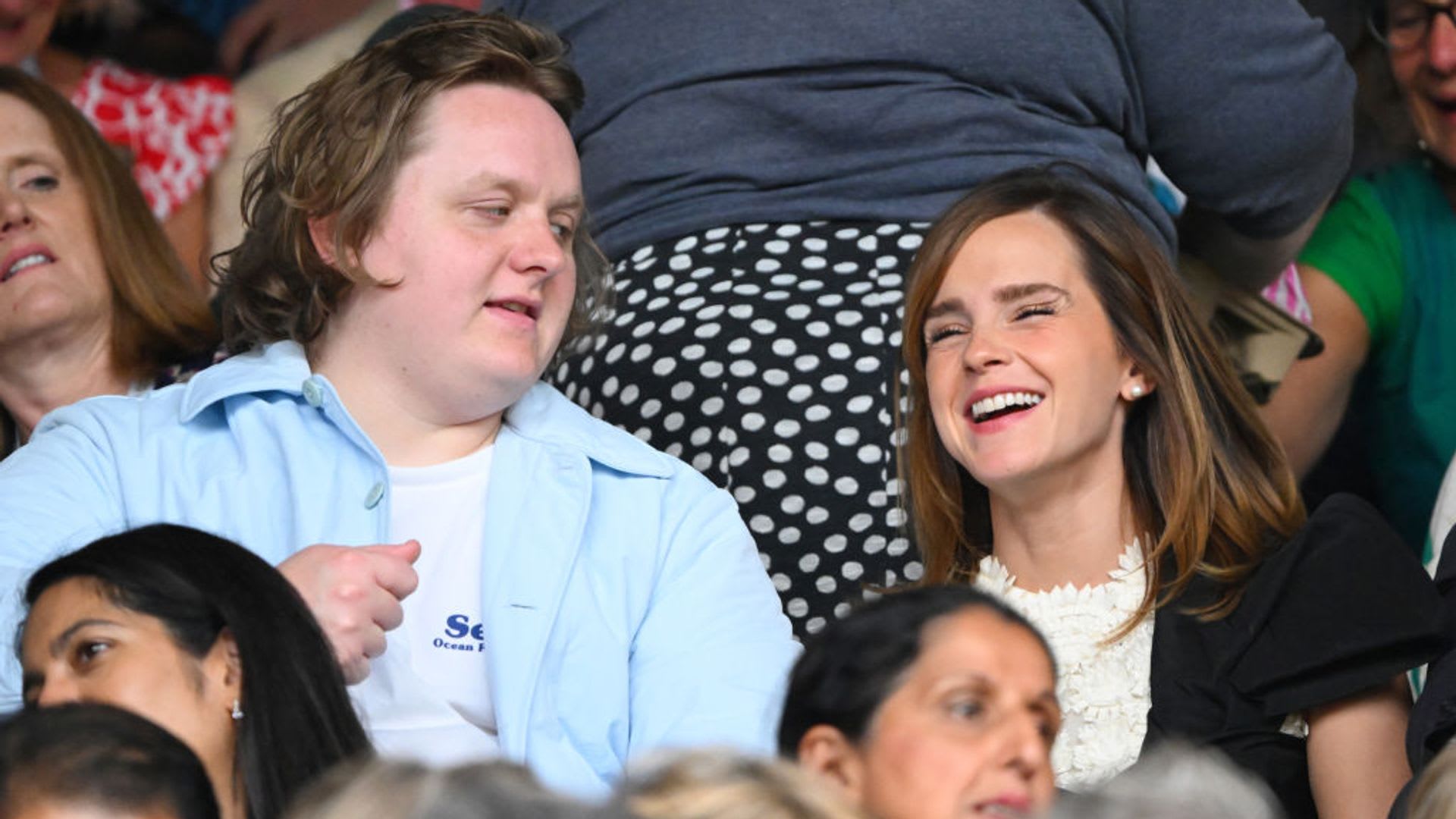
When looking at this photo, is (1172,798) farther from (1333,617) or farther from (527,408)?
(527,408)

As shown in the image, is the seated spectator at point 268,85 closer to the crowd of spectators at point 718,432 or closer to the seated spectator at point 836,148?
the crowd of spectators at point 718,432

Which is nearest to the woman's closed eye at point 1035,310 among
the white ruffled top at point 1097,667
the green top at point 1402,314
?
the white ruffled top at point 1097,667

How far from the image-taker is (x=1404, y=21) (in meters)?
3.15

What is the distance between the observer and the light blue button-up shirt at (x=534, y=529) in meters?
2.05

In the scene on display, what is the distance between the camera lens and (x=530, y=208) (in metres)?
2.22

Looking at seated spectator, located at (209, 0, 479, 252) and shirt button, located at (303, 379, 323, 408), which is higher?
shirt button, located at (303, 379, 323, 408)

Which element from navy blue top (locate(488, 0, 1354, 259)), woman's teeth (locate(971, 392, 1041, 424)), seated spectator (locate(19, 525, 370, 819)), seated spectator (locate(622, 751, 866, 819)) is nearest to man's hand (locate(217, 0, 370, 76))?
navy blue top (locate(488, 0, 1354, 259))

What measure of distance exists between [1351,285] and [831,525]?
1209mm

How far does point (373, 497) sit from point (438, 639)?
159 millimetres

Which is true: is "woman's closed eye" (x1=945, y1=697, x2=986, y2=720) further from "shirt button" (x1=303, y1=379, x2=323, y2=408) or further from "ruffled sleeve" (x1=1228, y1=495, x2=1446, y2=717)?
"shirt button" (x1=303, y1=379, x2=323, y2=408)

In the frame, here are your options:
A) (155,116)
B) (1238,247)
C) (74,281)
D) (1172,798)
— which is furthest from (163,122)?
(1172,798)

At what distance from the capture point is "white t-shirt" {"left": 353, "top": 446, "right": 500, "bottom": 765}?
2043 millimetres

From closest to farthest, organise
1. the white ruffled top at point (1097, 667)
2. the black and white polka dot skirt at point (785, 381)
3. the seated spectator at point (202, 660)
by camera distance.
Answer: the seated spectator at point (202, 660), the white ruffled top at point (1097, 667), the black and white polka dot skirt at point (785, 381)

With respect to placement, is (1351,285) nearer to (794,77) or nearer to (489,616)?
(794,77)
